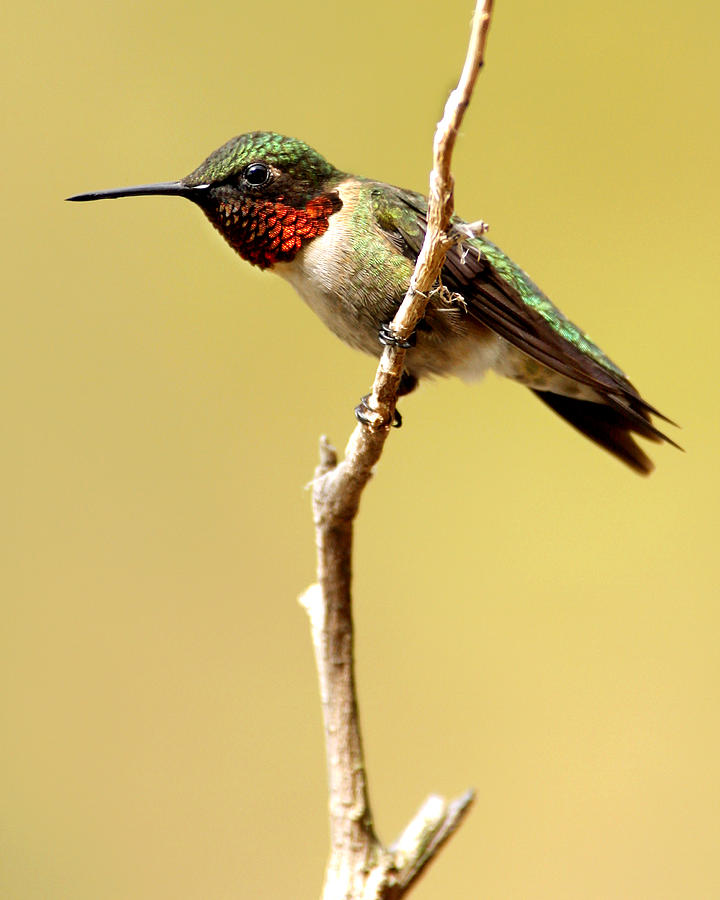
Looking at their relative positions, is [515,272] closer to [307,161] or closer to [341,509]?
[307,161]

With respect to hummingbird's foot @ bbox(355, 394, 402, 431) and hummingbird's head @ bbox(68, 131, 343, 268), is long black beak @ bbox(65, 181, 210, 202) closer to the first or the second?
hummingbird's head @ bbox(68, 131, 343, 268)

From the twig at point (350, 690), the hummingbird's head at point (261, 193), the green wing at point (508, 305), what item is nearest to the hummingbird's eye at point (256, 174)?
the hummingbird's head at point (261, 193)

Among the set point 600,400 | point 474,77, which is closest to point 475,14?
point 474,77

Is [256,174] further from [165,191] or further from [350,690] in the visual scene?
[350,690]

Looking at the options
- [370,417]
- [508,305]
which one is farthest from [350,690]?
[508,305]

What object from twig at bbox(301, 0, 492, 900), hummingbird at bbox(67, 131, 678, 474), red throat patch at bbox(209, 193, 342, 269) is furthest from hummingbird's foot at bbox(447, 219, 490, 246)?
red throat patch at bbox(209, 193, 342, 269)

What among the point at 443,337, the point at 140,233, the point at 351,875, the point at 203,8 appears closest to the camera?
the point at 351,875

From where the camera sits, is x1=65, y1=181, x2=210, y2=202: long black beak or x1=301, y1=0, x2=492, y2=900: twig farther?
x1=65, y1=181, x2=210, y2=202: long black beak
